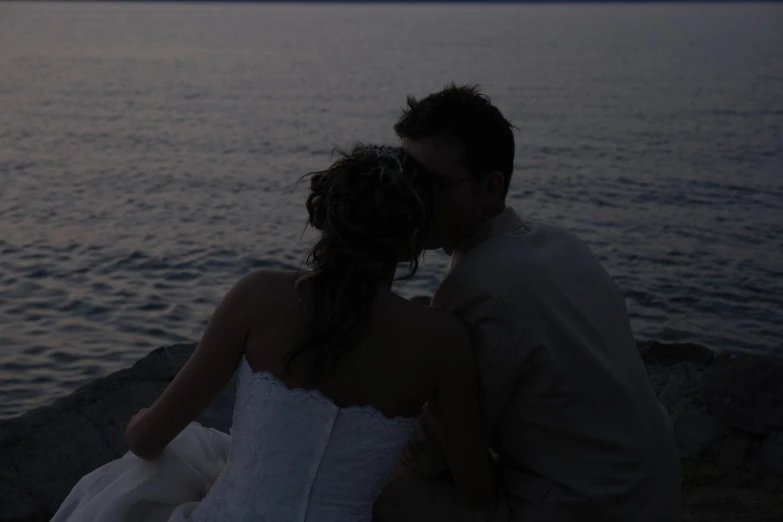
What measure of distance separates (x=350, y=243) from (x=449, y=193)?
54cm

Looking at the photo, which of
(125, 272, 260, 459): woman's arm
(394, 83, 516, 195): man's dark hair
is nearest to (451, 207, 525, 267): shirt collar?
(394, 83, 516, 195): man's dark hair

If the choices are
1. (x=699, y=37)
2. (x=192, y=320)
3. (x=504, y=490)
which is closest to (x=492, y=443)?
(x=504, y=490)

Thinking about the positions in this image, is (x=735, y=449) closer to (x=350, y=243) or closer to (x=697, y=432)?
(x=697, y=432)

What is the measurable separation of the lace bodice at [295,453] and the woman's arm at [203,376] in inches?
2.9

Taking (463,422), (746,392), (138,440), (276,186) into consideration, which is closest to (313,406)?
(463,422)

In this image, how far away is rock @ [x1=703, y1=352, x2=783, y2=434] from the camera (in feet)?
17.6

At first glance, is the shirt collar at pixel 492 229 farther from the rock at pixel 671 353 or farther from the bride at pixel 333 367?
the rock at pixel 671 353

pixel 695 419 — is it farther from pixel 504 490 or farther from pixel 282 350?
pixel 282 350

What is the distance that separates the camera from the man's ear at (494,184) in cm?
290

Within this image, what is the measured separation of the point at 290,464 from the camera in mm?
2549

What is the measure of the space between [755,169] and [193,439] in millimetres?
14899

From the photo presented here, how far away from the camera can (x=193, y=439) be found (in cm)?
296

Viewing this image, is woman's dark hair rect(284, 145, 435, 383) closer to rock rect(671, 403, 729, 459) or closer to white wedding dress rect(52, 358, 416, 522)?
white wedding dress rect(52, 358, 416, 522)

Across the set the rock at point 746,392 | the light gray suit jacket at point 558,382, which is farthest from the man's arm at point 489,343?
the rock at point 746,392
